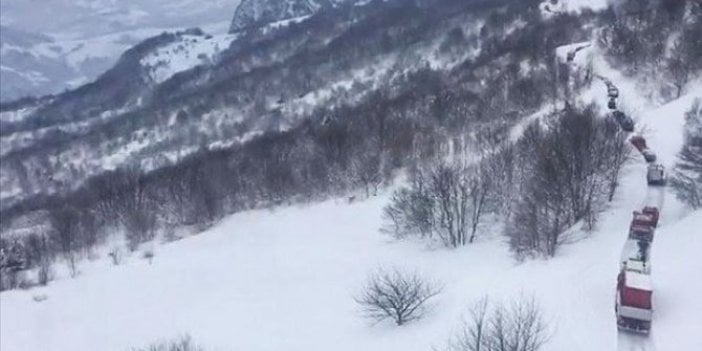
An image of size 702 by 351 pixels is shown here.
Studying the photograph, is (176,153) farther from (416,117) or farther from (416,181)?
(416,181)

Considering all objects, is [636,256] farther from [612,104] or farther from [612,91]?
[612,91]

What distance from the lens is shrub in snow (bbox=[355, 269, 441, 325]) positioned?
1460 inches

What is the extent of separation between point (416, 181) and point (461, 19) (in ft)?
328

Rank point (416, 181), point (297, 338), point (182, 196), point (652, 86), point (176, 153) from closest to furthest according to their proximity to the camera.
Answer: point (297, 338)
point (416, 181)
point (652, 86)
point (182, 196)
point (176, 153)

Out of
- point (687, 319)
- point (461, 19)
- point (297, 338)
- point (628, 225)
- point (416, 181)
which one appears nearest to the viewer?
point (687, 319)

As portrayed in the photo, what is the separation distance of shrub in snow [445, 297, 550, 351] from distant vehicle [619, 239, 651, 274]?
506 cm

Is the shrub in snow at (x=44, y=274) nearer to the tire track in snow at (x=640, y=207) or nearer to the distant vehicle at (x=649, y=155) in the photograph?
the tire track in snow at (x=640, y=207)

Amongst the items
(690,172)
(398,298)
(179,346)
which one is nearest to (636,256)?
(690,172)

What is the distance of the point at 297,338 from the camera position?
39312mm

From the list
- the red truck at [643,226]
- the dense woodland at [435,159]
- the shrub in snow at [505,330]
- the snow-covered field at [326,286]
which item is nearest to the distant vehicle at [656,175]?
the snow-covered field at [326,286]

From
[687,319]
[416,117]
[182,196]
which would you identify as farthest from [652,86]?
[182,196]

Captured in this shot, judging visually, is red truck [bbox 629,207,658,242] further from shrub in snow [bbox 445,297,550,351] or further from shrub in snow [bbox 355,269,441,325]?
shrub in snow [bbox 355,269,441,325]

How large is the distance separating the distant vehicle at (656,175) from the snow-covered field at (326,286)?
36.2 inches

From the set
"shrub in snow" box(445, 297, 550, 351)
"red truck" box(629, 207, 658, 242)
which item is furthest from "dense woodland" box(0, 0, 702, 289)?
"shrub in snow" box(445, 297, 550, 351)
